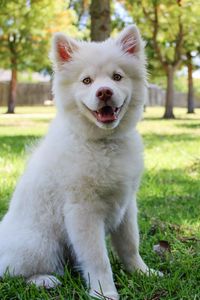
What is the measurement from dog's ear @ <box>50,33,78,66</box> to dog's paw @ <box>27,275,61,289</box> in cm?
129

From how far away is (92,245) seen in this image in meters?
2.76

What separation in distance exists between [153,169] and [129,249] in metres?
3.92

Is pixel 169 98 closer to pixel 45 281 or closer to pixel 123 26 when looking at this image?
pixel 123 26

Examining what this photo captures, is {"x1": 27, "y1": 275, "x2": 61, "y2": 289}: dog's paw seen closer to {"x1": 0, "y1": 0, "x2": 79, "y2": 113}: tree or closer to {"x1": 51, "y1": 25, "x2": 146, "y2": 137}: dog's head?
{"x1": 51, "y1": 25, "x2": 146, "y2": 137}: dog's head

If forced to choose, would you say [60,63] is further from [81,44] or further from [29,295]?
[29,295]

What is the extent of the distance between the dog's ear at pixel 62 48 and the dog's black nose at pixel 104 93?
399 millimetres

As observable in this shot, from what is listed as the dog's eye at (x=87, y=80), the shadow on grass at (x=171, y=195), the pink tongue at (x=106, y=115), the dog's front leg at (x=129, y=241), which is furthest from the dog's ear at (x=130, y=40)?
the shadow on grass at (x=171, y=195)

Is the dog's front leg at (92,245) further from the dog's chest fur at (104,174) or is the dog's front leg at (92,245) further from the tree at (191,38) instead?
the tree at (191,38)

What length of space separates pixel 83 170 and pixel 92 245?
1.39ft

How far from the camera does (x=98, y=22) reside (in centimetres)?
873

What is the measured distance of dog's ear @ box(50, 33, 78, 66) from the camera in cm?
296

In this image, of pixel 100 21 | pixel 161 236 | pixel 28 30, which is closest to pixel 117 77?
pixel 161 236

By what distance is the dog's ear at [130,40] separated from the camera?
2.99 m

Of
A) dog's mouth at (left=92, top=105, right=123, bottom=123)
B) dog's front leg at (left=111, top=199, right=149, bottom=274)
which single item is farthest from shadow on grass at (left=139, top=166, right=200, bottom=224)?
dog's mouth at (left=92, top=105, right=123, bottom=123)
